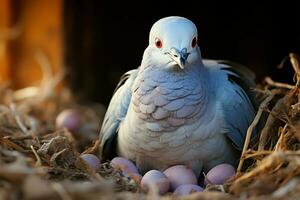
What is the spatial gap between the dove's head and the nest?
27 centimetres

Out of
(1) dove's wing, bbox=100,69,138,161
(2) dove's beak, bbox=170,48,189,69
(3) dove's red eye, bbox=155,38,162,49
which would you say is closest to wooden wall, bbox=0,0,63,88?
(1) dove's wing, bbox=100,69,138,161

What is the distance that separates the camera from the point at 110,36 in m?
3.35

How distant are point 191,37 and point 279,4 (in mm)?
1791

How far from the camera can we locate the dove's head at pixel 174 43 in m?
1.70

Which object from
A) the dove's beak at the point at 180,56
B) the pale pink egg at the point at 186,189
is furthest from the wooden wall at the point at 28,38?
the pale pink egg at the point at 186,189

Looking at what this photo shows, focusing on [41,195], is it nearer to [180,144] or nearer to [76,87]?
[180,144]

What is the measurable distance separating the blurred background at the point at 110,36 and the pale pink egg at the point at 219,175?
4.64ft

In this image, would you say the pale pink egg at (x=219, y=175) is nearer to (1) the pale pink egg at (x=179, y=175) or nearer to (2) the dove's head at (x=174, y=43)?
(1) the pale pink egg at (x=179, y=175)

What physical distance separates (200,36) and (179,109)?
69.0 inches

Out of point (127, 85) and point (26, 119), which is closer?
point (127, 85)

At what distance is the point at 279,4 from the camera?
3.38 meters

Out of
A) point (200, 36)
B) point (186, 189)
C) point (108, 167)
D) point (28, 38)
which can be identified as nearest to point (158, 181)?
point (186, 189)

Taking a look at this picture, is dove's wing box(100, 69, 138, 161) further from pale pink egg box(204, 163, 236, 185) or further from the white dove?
pale pink egg box(204, 163, 236, 185)

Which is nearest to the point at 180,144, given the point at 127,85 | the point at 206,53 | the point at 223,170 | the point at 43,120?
the point at 223,170
